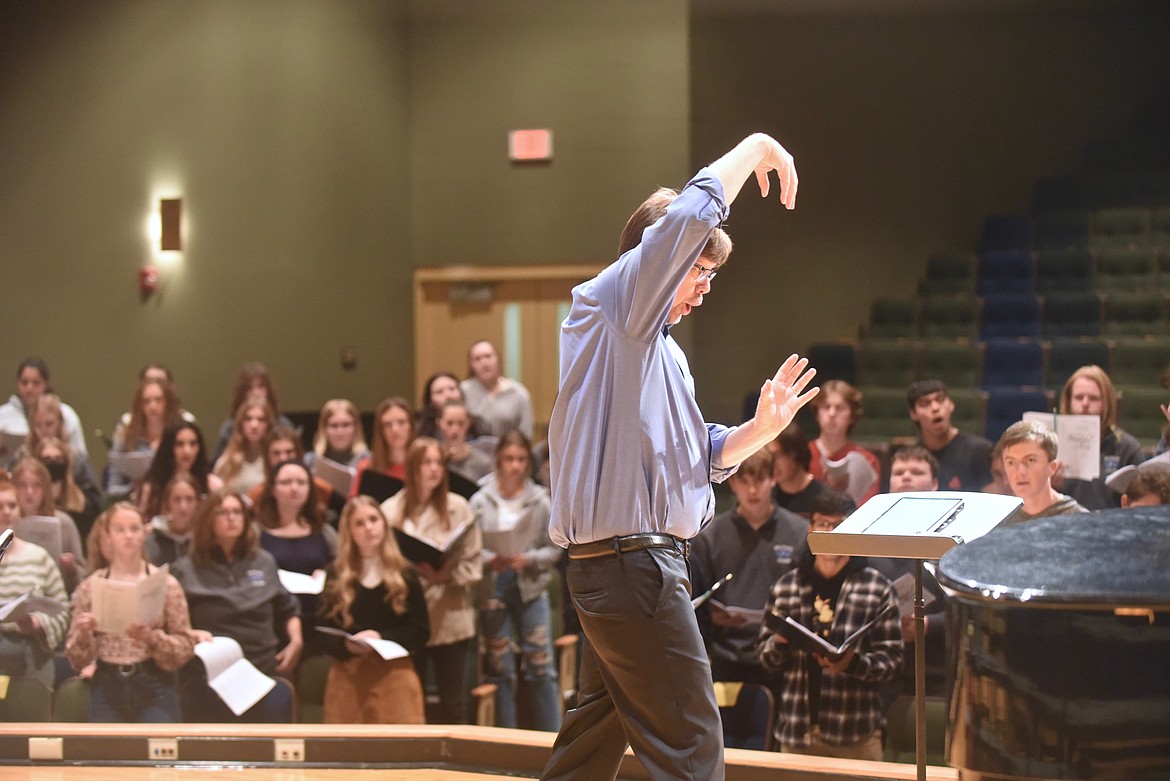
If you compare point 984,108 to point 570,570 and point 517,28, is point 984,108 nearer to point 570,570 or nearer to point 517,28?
point 517,28

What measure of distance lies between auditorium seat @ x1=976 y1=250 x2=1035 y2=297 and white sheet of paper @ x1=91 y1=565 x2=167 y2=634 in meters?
6.63

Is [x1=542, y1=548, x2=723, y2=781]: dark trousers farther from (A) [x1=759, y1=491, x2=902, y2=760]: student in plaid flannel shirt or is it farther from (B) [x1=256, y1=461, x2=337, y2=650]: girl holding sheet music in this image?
(B) [x1=256, y1=461, x2=337, y2=650]: girl holding sheet music

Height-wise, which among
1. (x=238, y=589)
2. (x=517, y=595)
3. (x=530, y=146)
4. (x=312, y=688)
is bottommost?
(x=312, y=688)

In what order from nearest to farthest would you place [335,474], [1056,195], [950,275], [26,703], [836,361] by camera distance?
1. [26,703]
2. [335,474]
3. [836,361]
4. [950,275]
5. [1056,195]

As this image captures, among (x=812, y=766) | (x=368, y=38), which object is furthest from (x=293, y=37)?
(x=812, y=766)

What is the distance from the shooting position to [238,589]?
13.8 ft

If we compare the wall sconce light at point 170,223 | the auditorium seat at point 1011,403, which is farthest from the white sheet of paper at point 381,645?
the auditorium seat at point 1011,403

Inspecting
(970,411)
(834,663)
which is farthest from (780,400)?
(970,411)

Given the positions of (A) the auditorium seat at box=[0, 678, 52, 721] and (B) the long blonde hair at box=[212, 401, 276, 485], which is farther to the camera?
(B) the long blonde hair at box=[212, 401, 276, 485]

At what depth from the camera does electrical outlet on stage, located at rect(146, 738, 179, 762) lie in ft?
11.1

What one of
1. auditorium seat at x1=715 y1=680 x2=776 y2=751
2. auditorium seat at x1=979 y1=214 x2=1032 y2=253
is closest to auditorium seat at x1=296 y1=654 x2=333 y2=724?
auditorium seat at x1=715 y1=680 x2=776 y2=751

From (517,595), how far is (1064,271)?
227 inches

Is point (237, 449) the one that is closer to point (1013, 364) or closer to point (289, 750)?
point (289, 750)

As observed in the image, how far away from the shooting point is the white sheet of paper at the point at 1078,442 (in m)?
4.03
